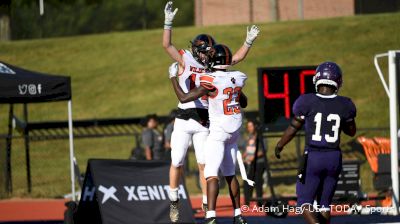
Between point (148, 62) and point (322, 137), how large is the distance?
95.3ft

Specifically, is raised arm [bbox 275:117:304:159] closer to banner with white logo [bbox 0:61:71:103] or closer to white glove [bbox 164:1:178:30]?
white glove [bbox 164:1:178:30]

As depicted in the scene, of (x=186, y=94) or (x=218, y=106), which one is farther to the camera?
(x=186, y=94)

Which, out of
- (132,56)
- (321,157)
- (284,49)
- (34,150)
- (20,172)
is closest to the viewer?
(321,157)

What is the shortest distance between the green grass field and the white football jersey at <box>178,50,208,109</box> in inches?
642

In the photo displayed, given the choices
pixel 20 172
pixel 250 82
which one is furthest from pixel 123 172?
pixel 250 82

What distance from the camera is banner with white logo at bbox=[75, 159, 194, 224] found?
13578 mm

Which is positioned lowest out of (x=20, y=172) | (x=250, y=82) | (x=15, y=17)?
(x=20, y=172)

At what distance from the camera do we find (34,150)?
30688mm

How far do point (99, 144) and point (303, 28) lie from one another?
11722 millimetres

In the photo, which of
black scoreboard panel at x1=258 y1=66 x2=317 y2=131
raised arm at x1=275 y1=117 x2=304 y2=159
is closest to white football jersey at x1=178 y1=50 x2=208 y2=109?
raised arm at x1=275 y1=117 x2=304 y2=159

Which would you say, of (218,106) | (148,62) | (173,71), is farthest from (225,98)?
(148,62)

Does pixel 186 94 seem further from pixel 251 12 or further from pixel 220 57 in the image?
pixel 251 12

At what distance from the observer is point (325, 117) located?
10.8 meters

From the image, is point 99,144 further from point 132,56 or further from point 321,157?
point 321,157
